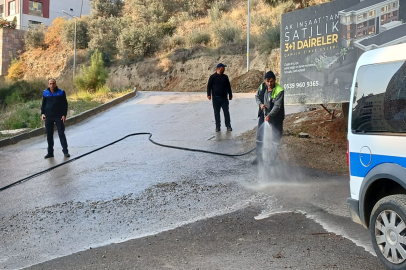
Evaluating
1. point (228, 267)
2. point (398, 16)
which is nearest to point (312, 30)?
point (398, 16)

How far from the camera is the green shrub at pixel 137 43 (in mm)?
45906

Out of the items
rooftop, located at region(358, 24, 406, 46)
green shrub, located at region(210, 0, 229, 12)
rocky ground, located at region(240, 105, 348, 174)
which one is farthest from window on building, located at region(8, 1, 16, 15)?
rooftop, located at region(358, 24, 406, 46)

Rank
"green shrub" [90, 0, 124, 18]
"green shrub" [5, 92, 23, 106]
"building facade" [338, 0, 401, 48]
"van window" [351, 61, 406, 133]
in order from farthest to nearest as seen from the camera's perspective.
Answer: "green shrub" [90, 0, 124, 18] → "green shrub" [5, 92, 23, 106] → "building facade" [338, 0, 401, 48] → "van window" [351, 61, 406, 133]

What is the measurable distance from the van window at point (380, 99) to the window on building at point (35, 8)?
6391 centimetres

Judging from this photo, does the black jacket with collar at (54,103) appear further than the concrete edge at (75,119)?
No

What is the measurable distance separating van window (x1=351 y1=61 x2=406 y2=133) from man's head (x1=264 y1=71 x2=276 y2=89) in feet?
12.8

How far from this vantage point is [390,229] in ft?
12.6

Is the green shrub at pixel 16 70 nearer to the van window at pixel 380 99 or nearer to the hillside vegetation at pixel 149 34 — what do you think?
the hillside vegetation at pixel 149 34

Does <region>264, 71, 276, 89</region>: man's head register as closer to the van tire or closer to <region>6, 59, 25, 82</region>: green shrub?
the van tire

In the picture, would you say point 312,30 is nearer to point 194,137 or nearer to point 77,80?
point 194,137

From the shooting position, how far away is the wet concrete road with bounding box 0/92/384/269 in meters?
5.46

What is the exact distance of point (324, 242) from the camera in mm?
4695

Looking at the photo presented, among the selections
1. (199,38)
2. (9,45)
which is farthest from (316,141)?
(9,45)

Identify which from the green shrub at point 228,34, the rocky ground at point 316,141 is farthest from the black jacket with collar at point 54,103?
the green shrub at point 228,34
